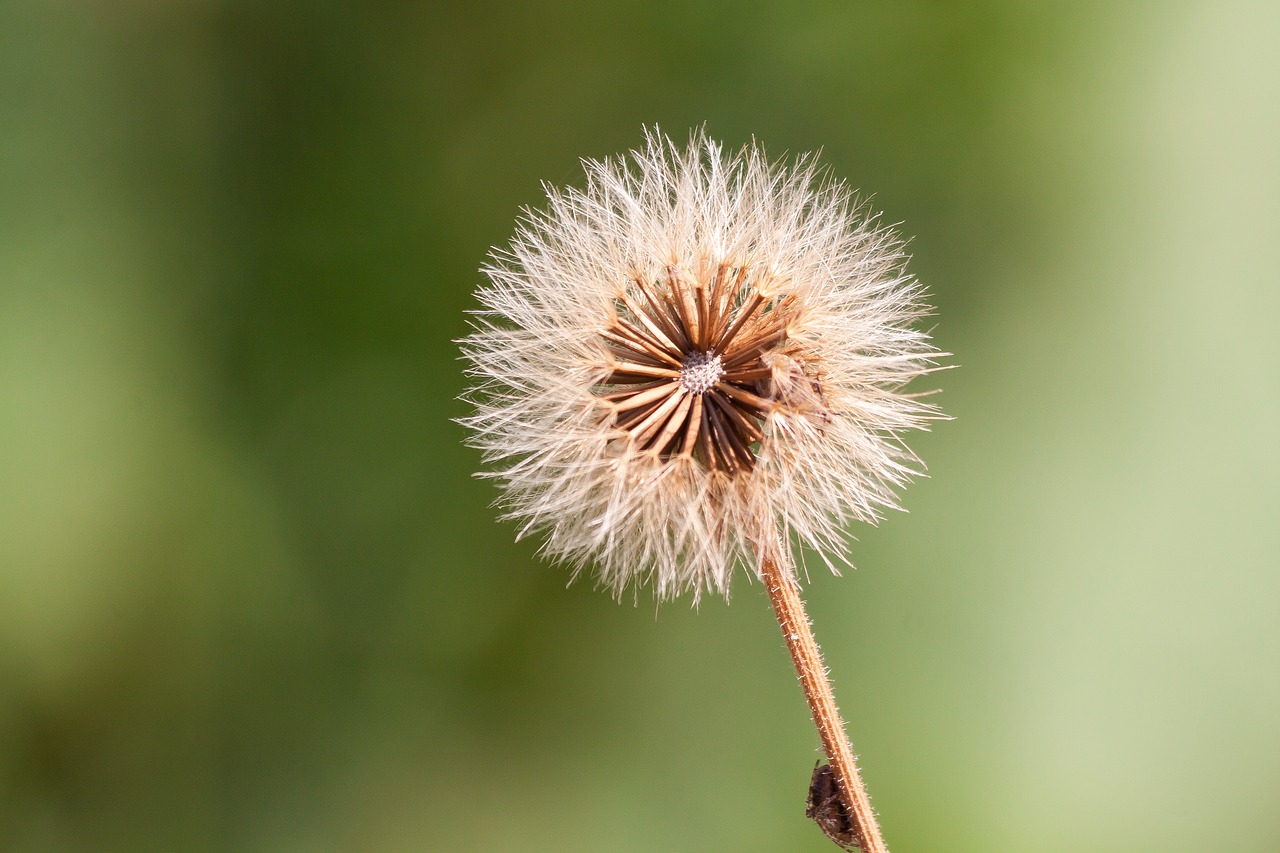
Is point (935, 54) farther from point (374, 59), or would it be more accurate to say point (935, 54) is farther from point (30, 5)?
point (30, 5)

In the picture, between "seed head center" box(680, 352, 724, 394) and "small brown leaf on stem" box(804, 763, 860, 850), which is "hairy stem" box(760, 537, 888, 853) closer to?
"small brown leaf on stem" box(804, 763, 860, 850)

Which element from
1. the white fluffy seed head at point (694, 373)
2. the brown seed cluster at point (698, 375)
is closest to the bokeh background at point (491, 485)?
the white fluffy seed head at point (694, 373)

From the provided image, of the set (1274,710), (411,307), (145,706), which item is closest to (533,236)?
(411,307)

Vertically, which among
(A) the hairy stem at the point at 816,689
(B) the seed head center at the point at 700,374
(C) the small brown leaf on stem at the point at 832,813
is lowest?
(C) the small brown leaf on stem at the point at 832,813

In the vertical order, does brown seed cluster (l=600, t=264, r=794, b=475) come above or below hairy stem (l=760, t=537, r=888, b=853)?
above

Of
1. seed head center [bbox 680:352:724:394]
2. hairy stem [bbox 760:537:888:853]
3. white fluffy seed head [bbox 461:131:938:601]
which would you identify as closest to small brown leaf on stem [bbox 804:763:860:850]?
hairy stem [bbox 760:537:888:853]

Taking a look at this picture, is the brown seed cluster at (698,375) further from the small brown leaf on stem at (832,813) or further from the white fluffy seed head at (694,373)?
the small brown leaf on stem at (832,813)
